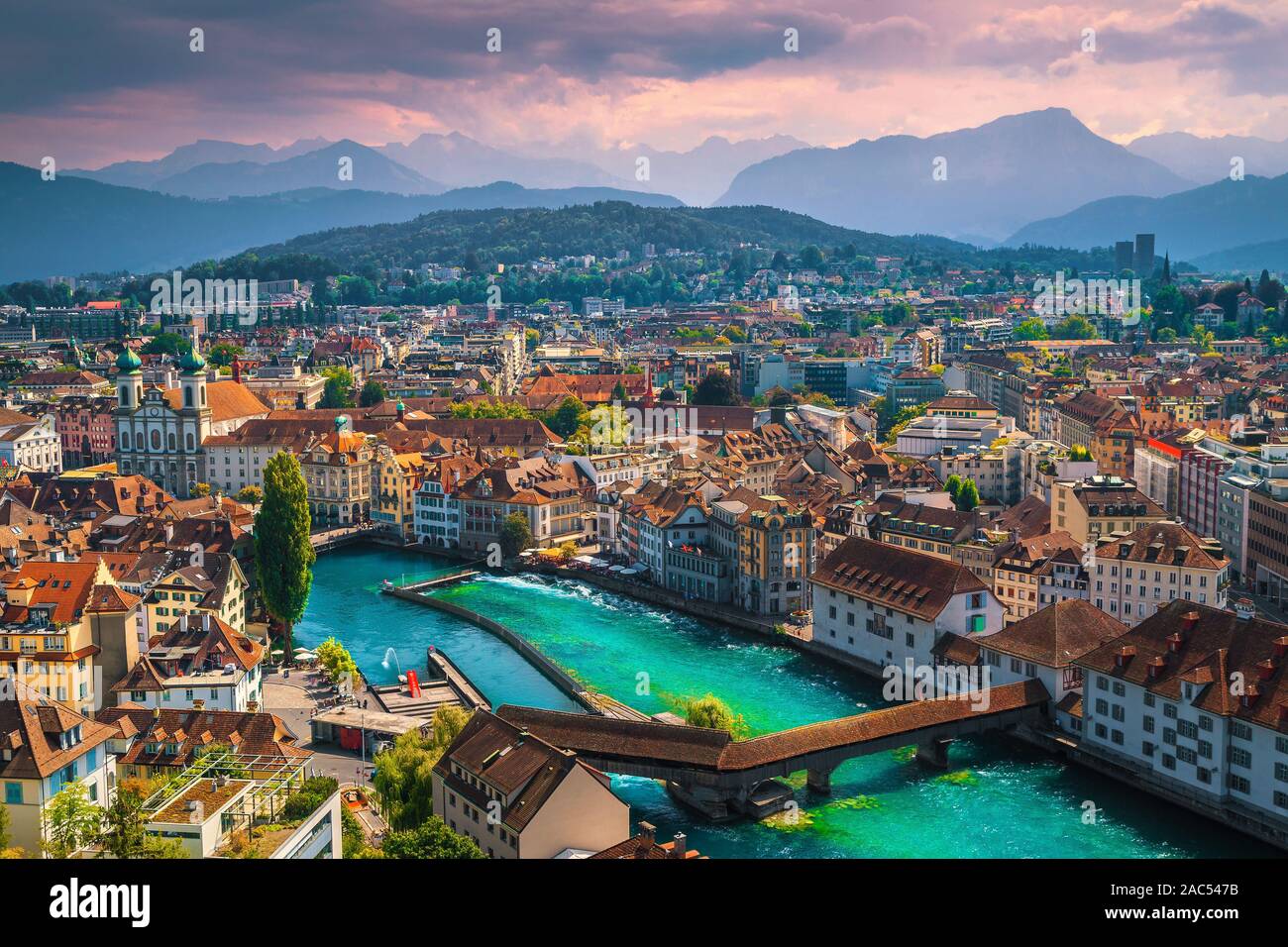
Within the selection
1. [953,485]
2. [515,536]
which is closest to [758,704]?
[515,536]

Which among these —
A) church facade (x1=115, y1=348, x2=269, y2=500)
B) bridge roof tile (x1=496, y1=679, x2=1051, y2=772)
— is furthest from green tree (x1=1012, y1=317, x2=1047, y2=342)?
bridge roof tile (x1=496, y1=679, x2=1051, y2=772)

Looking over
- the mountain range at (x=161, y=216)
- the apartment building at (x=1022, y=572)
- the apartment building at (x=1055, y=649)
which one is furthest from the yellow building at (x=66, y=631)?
the mountain range at (x=161, y=216)

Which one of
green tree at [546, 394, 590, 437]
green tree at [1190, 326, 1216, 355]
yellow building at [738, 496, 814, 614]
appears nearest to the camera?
yellow building at [738, 496, 814, 614]

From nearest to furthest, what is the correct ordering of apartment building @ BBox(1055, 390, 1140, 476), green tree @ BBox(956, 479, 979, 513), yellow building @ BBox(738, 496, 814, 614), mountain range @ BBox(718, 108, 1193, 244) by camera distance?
yellow building @ BBox(738, 496, 814, 614), green tree @ BBox(956, 479, 979, 513), apartment building @ BBox(1055, 390, 1140, 476), mountain range @ BBox(718, 108, 1193, 244)

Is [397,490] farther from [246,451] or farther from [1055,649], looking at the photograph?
[1055,649]

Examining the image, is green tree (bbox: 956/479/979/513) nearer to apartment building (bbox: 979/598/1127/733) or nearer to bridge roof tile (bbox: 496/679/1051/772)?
apartment building (bbox: 979/598/1127/733)

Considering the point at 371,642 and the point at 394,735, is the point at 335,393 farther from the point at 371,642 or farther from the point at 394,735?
the point at 394,735

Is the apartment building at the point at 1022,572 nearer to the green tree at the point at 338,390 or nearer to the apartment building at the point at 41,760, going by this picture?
the apartment building at the point at 41,760
